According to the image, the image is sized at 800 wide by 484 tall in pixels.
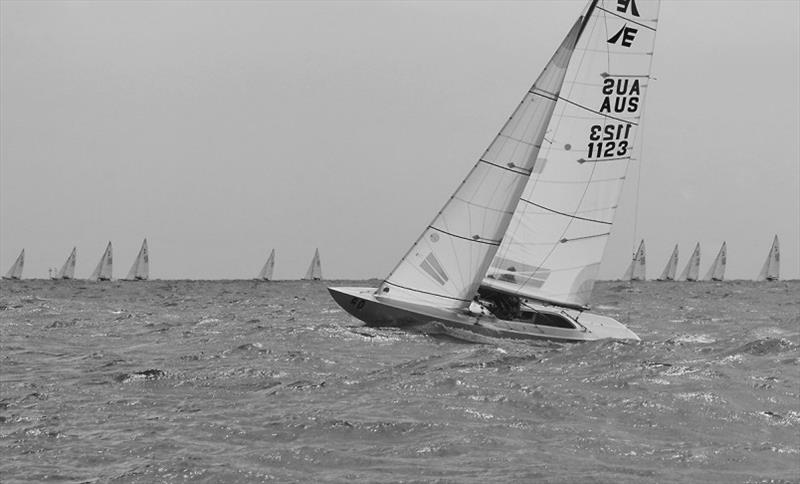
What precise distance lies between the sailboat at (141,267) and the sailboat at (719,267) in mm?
48991

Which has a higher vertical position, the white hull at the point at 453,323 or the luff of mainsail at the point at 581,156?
the luff of mainsail at the point at 581,156

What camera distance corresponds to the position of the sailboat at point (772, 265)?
9562 centimetres

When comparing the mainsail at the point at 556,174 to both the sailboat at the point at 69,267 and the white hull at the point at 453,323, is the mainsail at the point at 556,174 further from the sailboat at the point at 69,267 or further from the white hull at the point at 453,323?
the sailboat at the point at 69,267

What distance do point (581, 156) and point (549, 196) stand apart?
121 cm

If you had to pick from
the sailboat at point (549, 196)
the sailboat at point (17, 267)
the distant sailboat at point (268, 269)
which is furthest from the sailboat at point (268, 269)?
the sailboat at point (549, 196)

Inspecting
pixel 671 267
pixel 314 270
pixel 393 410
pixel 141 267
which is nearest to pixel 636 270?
pixel 671 267

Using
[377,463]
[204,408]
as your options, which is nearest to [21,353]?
[204,408]

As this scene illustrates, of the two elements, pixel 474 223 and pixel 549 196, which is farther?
pixel 549 196

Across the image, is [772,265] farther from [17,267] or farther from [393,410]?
[393,410]

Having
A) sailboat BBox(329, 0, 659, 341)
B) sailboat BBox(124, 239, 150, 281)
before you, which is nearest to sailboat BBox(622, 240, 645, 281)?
sailboat BBox(124, 239, 150, 281)

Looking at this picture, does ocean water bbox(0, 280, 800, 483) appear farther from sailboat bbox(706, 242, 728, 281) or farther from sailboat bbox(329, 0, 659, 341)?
sailboat bbox(706, 242, 728, 281)

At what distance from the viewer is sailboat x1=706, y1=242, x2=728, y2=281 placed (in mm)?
97000

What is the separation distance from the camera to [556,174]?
2555 centimetres

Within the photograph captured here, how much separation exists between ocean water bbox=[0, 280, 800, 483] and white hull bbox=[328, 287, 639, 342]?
3.63 ft
